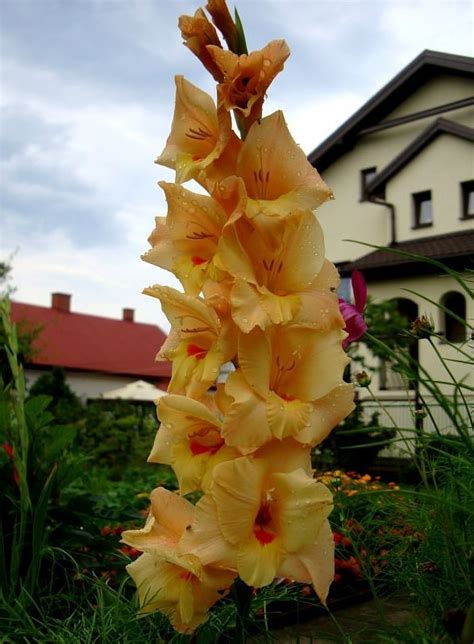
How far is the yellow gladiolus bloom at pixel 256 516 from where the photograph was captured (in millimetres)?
1279

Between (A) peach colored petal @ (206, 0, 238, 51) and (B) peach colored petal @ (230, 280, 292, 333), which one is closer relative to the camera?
(B) peach colored petal @ (230, 280, 292, 333)

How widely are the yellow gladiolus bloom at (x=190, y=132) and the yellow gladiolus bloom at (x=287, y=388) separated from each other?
393 mm

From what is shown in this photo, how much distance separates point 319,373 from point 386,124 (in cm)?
2371

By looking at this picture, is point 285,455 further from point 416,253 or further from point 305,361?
point 416,253

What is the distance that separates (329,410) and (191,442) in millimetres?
288

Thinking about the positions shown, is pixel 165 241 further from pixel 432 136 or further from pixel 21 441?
pixel 432 136

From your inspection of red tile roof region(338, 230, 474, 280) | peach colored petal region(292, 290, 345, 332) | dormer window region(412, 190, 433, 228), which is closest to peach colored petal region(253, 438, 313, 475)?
peach colored petal region(292, 290, 345, 332)

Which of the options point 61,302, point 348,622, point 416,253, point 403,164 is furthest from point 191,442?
point 61,302

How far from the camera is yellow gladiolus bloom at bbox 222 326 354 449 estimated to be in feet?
4.33

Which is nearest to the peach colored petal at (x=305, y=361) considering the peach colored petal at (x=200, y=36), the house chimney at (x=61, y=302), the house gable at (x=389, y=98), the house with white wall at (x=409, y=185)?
the peach colored petal at (x=200, y=36)

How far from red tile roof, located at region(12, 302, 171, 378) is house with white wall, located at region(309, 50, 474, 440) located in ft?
64.9

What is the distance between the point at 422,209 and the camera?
22641 millimetres

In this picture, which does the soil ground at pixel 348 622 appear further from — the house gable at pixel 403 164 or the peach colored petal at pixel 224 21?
the house gable at pixel 403 164

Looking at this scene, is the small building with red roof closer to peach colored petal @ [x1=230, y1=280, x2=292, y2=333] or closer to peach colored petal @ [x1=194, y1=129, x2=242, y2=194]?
peach colored petal @ [x1=194, y1=129, x2=242, y2=194]
